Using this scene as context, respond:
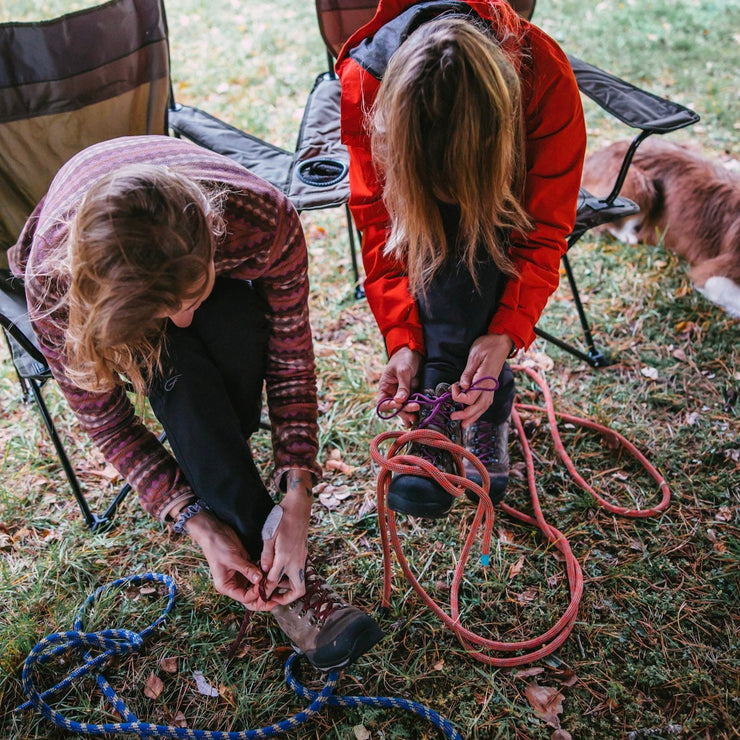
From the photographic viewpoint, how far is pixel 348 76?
153 centimetres

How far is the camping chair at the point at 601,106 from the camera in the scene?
6.28 feet

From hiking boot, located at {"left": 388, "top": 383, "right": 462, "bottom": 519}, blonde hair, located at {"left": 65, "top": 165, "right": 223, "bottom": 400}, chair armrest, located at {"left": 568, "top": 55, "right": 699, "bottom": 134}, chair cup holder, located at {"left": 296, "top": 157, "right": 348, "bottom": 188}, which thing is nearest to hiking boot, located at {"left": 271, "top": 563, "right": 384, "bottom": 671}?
hiking boot, located at {"left": 388, "top": 383, "right": 462, "bottom": 519}

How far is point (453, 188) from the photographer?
4.34 ft

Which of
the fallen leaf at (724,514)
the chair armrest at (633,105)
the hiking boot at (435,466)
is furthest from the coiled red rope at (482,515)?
the chair armrest at (633,105)

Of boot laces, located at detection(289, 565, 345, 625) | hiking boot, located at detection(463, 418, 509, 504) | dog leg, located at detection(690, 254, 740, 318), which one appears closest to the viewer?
boot laces, located at detection(289, 565, 345, 625)

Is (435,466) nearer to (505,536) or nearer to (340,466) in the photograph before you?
(505,536)

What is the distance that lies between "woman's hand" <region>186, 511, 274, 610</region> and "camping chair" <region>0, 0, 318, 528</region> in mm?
538

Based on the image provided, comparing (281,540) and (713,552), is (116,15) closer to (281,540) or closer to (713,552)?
(281,540)

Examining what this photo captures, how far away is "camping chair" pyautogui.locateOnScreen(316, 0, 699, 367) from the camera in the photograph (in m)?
1.92

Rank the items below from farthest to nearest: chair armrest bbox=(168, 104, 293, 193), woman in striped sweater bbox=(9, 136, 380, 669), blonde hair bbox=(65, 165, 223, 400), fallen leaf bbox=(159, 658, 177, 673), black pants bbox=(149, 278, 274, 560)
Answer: chair armrest bbox=(168, 104, 293, 193)
fallen leaf bbox=(159, 658, 177, 673)
black pants bbox=(149, 278, 274, 560)
woman in striped sweater bbox=(9, 136, 380, 669)
blonde hair bbox=(65, 165, 223, 400)

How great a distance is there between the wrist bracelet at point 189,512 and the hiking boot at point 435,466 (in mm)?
422

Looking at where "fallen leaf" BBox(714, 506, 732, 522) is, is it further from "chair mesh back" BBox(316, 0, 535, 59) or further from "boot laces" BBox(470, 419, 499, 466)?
"chair mesh back" BBox(316, 0, 535, 59)

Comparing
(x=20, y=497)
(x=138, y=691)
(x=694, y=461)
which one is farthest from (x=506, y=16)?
(x=20, y=497)

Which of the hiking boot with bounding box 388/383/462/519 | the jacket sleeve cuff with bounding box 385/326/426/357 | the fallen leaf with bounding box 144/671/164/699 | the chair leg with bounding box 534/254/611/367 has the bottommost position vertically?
the fallen leaf with bounding box 144/671/164/699
